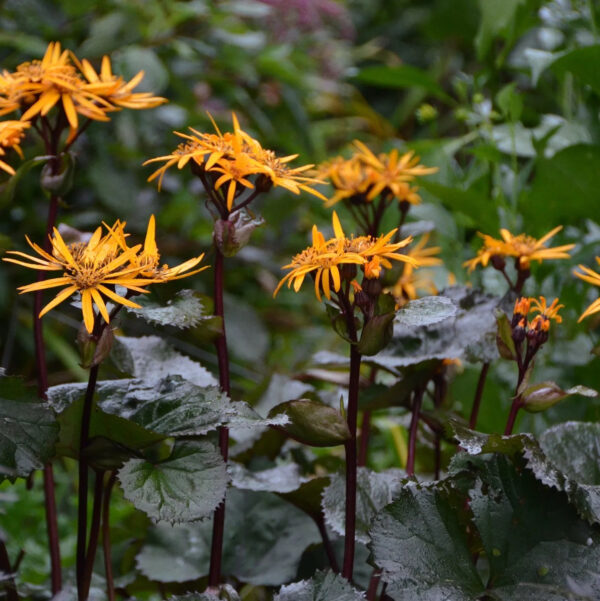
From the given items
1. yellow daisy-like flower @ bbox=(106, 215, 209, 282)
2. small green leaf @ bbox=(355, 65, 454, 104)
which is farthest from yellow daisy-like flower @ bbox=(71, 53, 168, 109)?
small green leaf @ bbox=(355, 65, 454, 104)

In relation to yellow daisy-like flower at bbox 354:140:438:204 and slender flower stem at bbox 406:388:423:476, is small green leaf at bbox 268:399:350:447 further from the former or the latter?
yellow daisy-like flower at bbox 354:140:438:204

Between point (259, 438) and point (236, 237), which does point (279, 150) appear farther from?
point (236, 237)

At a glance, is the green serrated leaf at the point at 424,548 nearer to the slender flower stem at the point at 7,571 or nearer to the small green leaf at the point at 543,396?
the small green leaf at the point at 543,396

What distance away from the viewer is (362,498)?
21.6 inches

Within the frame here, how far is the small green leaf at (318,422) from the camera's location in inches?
17.6

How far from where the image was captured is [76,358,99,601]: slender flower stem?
436mm

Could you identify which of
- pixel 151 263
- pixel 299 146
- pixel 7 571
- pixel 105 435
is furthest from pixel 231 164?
pixel 299 146

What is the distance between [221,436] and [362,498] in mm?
120

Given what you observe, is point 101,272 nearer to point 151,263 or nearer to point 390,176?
point 151,263

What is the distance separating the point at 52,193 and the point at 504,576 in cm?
39

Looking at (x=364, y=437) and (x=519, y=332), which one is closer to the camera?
(x=519, y=332)

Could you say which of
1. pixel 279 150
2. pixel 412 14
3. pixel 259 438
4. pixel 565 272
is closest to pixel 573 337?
pixel 565 272

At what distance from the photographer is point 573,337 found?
0.90m

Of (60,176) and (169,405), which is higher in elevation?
(60,176)
